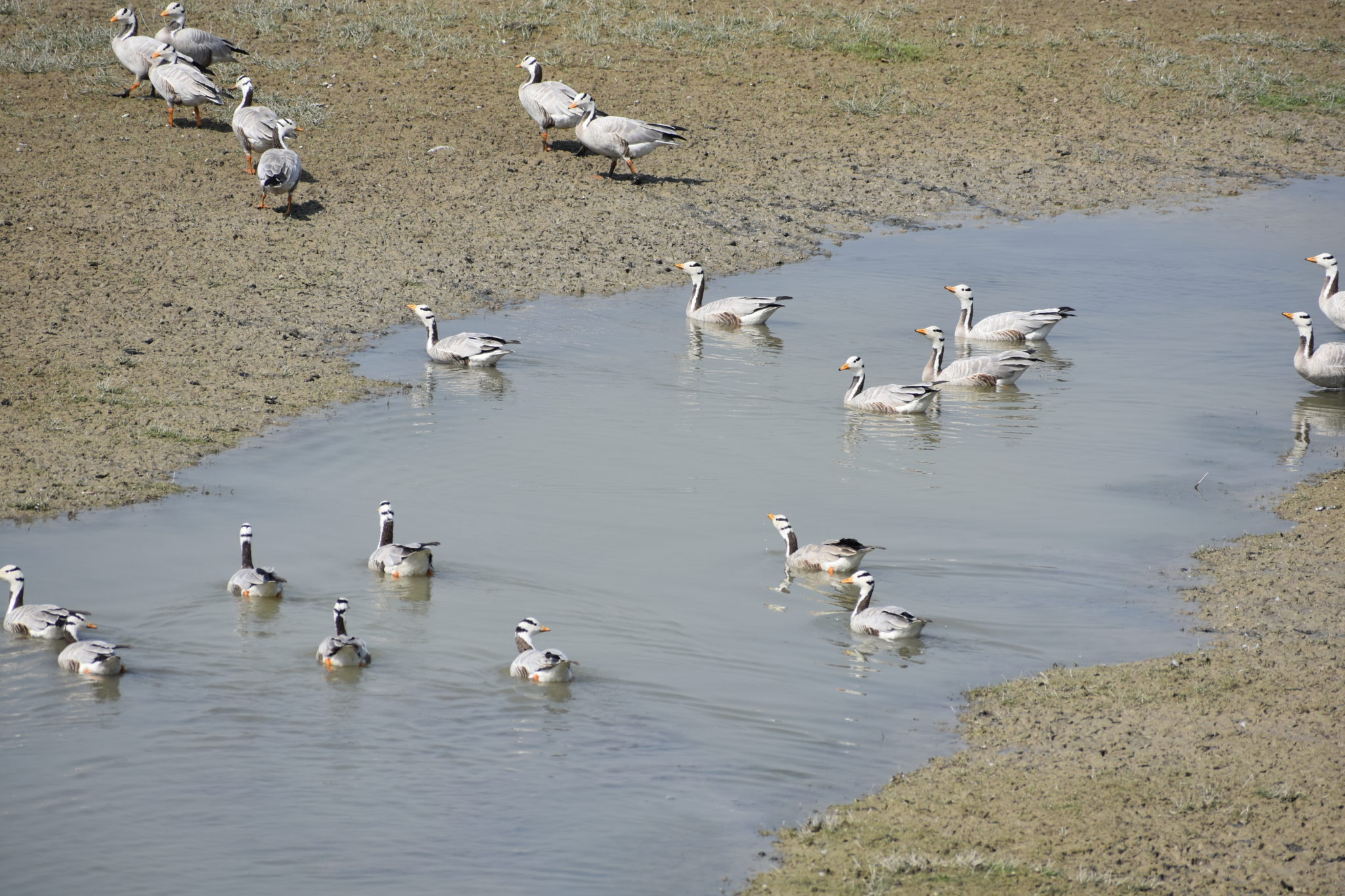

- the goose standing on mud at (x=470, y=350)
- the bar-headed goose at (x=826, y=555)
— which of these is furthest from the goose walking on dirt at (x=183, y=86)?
the bar-headed goose at (x=826, y=555)

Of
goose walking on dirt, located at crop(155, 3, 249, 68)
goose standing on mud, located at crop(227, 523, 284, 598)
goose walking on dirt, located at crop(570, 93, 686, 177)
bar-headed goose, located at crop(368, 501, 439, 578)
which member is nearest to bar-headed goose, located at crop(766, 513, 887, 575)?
bar-headed goose, located at crop(368, 501, 439, 578)

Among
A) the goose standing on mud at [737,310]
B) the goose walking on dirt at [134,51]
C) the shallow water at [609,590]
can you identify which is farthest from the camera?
the goose walking on dirt at [134,51]

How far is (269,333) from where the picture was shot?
645 inches

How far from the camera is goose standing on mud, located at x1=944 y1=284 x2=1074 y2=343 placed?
58.7 ft

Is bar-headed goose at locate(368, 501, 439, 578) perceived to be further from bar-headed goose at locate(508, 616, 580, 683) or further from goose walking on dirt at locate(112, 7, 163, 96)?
goose walking on dirt at locate(112, 7, 163, 96)

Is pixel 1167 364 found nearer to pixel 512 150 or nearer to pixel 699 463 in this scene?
pixel 699 463

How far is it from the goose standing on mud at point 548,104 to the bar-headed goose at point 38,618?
1548 centimetres

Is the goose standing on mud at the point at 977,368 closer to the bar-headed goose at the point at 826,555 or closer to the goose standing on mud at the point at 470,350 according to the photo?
the goose standing on mud at the point at 470,350

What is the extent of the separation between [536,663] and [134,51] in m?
18.9

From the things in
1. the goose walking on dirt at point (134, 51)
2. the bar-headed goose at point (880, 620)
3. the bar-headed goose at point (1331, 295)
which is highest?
the goose walking on dirt at point (134, 51)

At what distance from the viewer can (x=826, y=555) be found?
423 inches

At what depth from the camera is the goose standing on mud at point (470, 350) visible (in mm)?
16047

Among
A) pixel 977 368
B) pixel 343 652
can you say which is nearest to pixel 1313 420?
pixel 977 368

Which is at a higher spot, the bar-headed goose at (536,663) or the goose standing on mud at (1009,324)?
the goose standing on mud at (1009,324)
